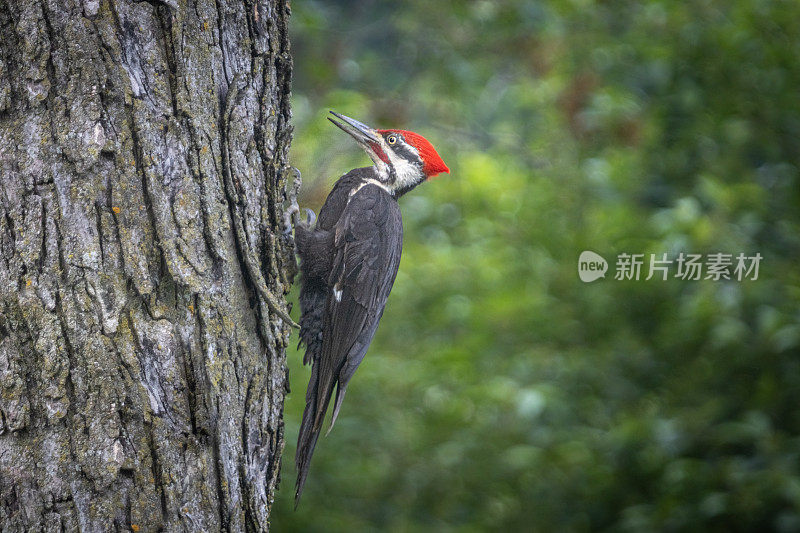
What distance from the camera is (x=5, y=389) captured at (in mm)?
1261

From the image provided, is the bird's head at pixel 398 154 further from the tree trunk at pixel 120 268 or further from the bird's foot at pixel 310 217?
the tree trunk at pixel 120 268

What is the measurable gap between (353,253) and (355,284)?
10cm

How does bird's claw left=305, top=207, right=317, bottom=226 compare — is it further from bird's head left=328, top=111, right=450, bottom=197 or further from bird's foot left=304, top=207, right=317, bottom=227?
bird's head left=328, top=111, right=450, bottom=197

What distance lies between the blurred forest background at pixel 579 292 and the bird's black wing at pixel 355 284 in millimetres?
661

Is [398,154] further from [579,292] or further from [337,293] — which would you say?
[579,292]

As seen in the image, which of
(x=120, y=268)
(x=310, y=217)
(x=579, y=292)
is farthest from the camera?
(x=579, y=292)

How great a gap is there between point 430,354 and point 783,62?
2.02 metres

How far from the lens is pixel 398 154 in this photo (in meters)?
2.02

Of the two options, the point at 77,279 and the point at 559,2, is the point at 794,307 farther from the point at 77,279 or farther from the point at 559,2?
the point at 77,279

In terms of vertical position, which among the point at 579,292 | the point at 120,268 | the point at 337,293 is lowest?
the point at 120,268

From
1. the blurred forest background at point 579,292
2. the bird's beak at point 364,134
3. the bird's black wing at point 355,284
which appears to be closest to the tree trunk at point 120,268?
the bird's black wing at point 355,284

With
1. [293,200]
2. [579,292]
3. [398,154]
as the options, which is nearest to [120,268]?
[293,200]

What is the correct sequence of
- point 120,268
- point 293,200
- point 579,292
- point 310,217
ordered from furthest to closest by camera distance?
point 579,292, point 310,217, point 293,200, point 120,268

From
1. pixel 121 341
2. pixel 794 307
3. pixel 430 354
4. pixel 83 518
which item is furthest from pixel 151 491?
pixel 794 307
